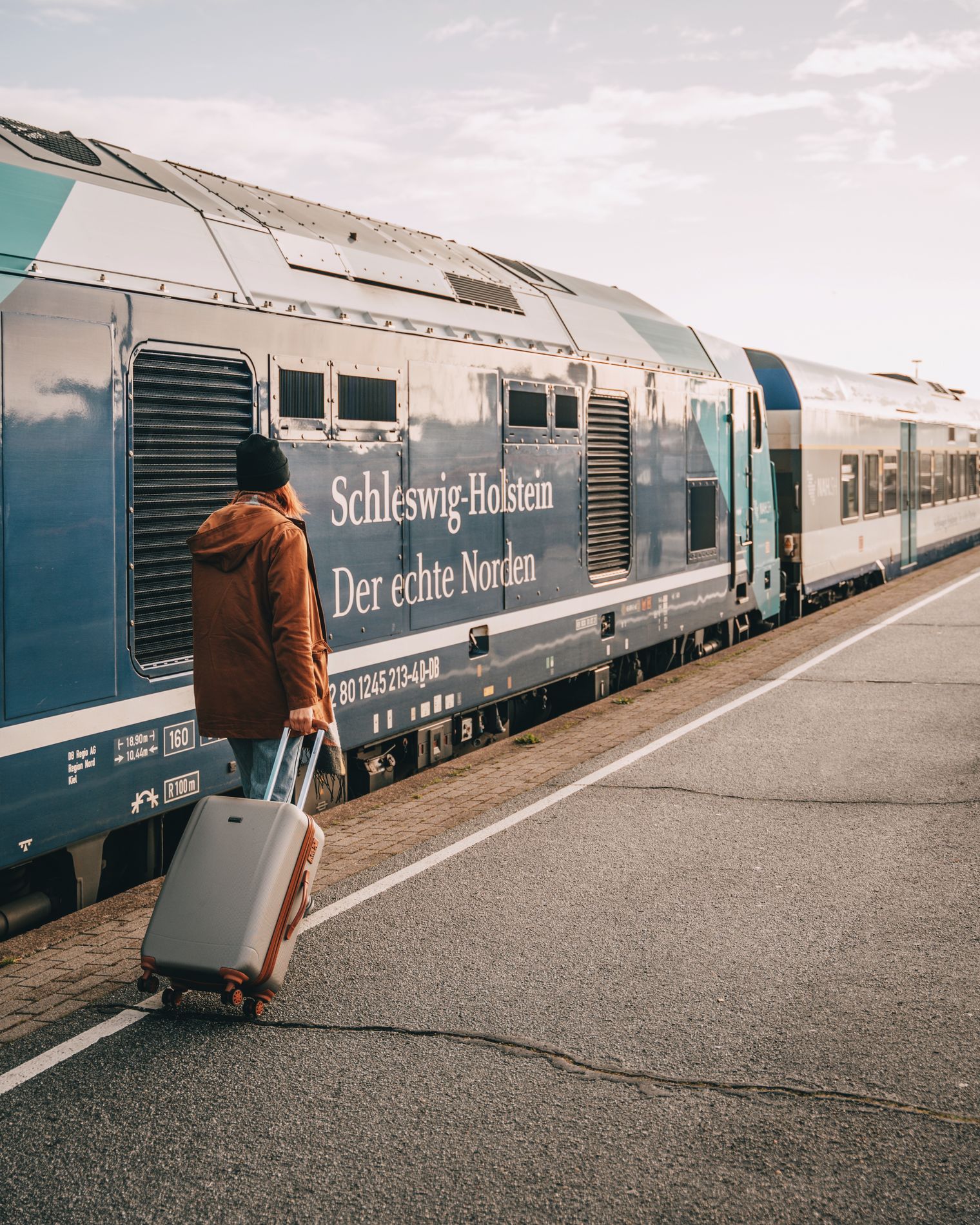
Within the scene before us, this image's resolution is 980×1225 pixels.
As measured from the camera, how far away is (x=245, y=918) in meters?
4.25

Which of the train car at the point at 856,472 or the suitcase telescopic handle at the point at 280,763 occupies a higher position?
the train car at the point at 856,472

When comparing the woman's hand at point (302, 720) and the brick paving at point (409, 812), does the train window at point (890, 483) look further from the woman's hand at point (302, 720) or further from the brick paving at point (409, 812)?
the woman's hand at point (302, 720)

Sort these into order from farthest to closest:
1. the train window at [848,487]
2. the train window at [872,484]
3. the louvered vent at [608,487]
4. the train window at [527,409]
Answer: the train window at [872,484]
the train window at [848,487]
the louvered vent at [608,487]
the train window at [527,409]

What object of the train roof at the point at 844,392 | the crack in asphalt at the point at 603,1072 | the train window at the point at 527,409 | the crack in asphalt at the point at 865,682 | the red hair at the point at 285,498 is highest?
the train roof at the point at 844,392

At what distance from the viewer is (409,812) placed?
723cm

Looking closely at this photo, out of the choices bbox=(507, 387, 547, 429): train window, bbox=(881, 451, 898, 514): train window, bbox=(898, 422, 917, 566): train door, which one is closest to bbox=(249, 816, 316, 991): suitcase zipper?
bbox=(507, 387, 547, 429): train window

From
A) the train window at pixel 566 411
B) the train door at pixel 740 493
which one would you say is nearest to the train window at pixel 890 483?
the train door at pixel 740 493

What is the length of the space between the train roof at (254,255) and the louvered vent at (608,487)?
0.46 metres

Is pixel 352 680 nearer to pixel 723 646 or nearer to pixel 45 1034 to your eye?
pixel 45 1034

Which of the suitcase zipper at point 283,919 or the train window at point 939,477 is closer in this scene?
the suitcase zipper at point 283,919

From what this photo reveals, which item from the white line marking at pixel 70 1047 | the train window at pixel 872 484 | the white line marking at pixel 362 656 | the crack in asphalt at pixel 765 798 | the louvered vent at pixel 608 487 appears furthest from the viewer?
the train window at pixel 872 484

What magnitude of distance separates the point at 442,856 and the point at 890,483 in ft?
55.8

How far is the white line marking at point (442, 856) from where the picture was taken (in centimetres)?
407

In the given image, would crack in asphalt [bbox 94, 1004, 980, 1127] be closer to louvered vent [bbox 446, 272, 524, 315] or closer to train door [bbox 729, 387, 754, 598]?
louvered vent [bbox 446, 272, 524, 315]
